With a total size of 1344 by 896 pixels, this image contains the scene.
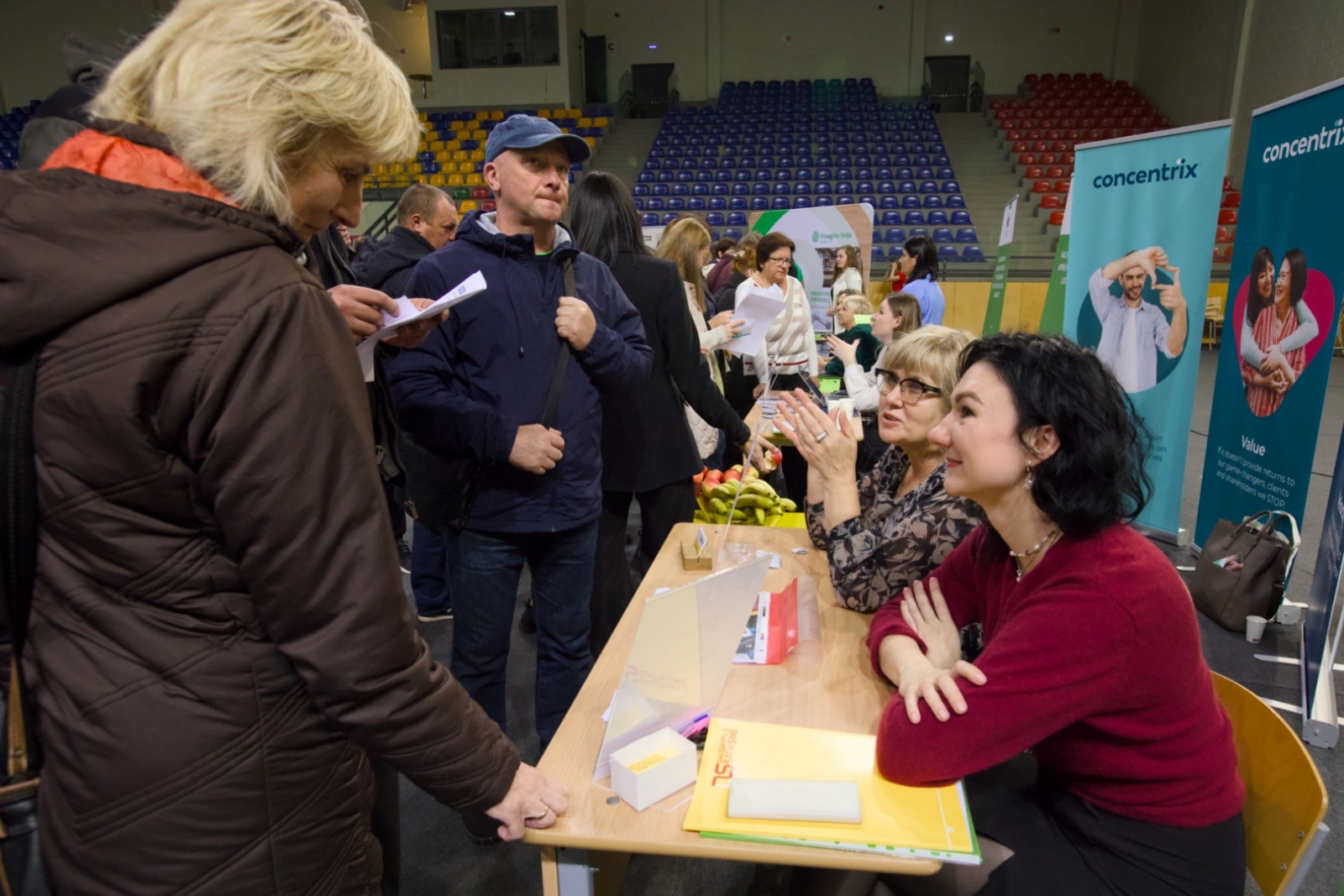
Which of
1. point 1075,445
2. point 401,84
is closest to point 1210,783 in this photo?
point 1075,445

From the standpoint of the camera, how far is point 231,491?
719mm

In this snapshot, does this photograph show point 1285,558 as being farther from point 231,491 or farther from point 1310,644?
point 231,491

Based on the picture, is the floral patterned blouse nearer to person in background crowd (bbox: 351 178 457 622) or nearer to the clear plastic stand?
the clear plastic stand

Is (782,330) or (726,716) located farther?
(782,330)

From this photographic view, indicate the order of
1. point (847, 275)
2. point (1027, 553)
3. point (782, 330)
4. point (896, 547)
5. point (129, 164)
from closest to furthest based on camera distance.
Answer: point (129, 164) → point (1027, 553) → point (896, 547) → point (782, 330) → point (847, 275)

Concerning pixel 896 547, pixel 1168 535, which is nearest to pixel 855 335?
pixel 1168 535

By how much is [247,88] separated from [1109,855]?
1.46 meters

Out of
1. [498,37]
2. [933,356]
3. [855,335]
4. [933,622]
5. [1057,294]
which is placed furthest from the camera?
[498,37]

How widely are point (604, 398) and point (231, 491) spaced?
164 cm

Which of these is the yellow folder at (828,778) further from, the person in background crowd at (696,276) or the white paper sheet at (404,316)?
the person in background crowd at (696,276)

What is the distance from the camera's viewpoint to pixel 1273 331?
3.11 metres

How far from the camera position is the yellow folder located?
1000 mm

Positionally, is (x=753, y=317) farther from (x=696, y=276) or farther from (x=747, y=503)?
(x=747, y=503)

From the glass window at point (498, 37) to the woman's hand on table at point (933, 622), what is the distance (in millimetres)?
16627
